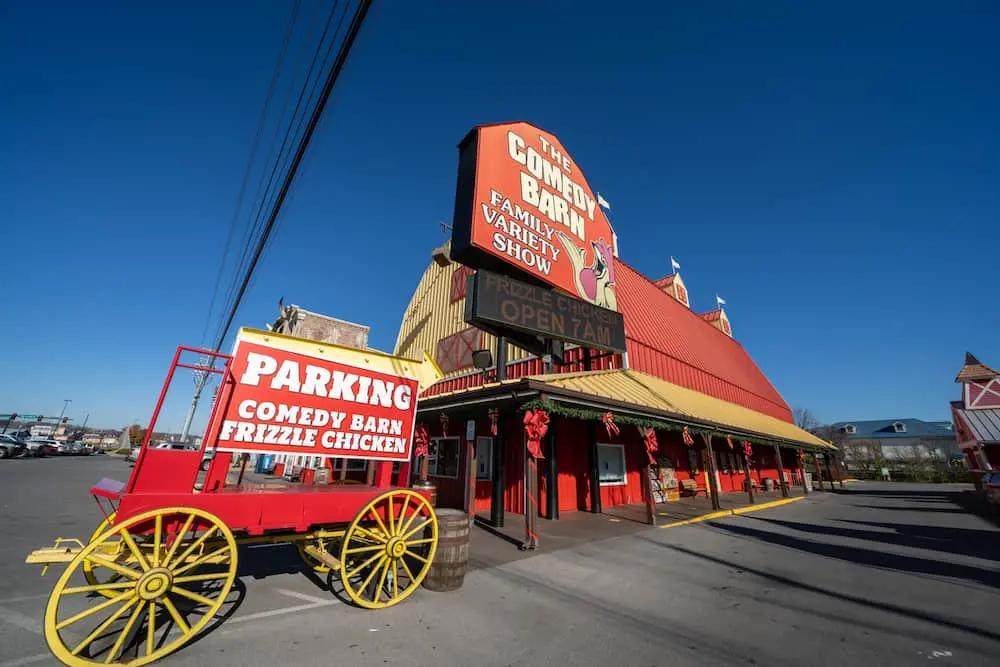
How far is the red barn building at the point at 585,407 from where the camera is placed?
9797 millimetres

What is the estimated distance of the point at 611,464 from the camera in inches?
535

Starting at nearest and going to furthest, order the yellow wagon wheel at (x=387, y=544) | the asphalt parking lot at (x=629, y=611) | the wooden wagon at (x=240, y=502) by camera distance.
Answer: the wooden wagon at (x=240, y=502), the asphalt parking lot at (x=629, y=611), the yellow wagon wheel at (x=387, y=544)

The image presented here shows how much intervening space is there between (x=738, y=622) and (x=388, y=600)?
13.9 ft

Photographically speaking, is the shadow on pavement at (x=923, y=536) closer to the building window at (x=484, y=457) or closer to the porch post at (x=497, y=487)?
the porch post at (x=497, y=487)

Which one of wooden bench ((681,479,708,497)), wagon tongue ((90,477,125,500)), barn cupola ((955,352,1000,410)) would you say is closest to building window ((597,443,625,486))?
wooden bench ((681,479,708,497))

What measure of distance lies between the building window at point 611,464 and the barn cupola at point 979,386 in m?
29.6

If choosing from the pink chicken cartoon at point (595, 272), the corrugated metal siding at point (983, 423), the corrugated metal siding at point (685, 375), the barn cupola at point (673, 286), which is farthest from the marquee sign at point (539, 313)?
the corrugated metal siding at point (983, 423)

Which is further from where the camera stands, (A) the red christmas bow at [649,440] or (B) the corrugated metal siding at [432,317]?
(B) the corrugated metal siding at [432,317]

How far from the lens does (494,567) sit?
6.42 meters

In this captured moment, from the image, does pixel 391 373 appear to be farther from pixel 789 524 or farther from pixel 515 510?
pixel 789 524

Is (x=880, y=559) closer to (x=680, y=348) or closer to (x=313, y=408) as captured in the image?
(x=313, y=408)

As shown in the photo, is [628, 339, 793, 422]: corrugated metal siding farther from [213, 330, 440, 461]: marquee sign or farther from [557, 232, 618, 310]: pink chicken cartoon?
[213, 330, 440, 461]: marquee sign

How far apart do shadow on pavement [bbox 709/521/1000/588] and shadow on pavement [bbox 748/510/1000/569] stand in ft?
0.98

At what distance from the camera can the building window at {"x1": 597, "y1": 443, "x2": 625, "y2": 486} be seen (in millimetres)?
13195
